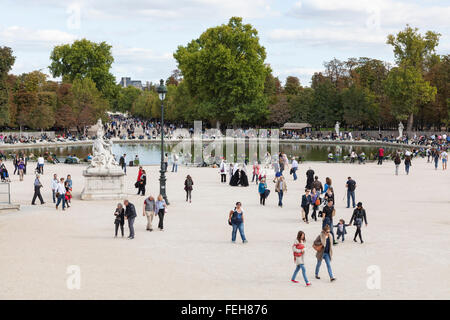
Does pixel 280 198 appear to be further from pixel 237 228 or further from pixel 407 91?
pixel 407 91

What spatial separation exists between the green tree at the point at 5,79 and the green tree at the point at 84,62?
27.1 m

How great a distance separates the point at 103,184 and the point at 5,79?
174ft

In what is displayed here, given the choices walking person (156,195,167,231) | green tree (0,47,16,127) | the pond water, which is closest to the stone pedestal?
walking person (156,195,167,231)

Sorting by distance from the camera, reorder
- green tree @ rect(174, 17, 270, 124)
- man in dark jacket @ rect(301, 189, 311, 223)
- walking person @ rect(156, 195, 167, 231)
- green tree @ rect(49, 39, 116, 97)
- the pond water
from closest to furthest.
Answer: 1. walking person @ rect(156, 195, 167, 231)
2. man in dark jacket @ rect(301, 189, 311, 223)
3. the pond water
4. green tree @ rect(174, 17, 270, 124)
5. green tree @ rect(49, 39, 116, 97)

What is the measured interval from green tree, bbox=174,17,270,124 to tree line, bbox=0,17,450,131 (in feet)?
0.51

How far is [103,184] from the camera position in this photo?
80.9 ft

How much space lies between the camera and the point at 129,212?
16.6 metres

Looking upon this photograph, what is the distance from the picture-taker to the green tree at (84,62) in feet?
326

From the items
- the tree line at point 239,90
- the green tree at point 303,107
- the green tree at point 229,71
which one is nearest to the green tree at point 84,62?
Result: the tree line at point 239,90

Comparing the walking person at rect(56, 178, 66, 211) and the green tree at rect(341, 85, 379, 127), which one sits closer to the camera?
the walking person at rect(56, 178, 66, 211)

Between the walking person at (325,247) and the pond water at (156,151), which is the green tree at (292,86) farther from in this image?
the walking person at (325,247)

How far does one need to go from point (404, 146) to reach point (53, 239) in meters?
60.8

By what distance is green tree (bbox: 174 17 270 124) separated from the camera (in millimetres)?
82625

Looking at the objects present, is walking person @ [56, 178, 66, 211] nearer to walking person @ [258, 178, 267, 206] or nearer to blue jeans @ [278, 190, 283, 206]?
walking person @ [258, 178, 267, 206]
